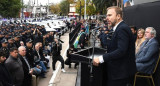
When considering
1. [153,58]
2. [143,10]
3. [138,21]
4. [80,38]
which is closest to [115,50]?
[153,58]

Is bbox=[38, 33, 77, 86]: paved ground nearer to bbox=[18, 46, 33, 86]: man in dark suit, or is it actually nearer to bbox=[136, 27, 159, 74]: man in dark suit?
bbox=[18, 46, 33, 86]: man in dark suit

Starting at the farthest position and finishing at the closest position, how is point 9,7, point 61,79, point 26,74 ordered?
point 9,7 → point 61,79 → point 26,74

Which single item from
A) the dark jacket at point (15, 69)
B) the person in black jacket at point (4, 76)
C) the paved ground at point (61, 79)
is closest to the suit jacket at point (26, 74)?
the dark jacket at point (15, 69)

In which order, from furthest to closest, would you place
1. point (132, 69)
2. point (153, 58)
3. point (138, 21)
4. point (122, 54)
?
point (138, 21), point (153, 58), point (132, 69), point (122, 54)

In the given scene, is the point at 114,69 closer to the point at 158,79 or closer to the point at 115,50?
the point at 115,50

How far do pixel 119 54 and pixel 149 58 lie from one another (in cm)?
237

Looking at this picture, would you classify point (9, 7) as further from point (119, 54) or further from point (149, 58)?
point (119, 54)

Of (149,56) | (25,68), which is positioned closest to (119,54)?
(149,56)

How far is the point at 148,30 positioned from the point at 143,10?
235 cm

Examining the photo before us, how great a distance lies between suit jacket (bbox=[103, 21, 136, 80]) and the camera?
123 inches

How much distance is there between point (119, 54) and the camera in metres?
3.11

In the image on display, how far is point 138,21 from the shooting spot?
28.0 ft

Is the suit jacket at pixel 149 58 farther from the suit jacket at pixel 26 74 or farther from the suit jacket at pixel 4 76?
the suit jacket at pixel 26 74

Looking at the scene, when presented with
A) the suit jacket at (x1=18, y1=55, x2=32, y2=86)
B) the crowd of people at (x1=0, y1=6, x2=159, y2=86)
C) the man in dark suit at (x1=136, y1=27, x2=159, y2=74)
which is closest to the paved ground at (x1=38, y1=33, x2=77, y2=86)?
the crowd of people at (x1=0, y1=6, x2=159, y2=86)
